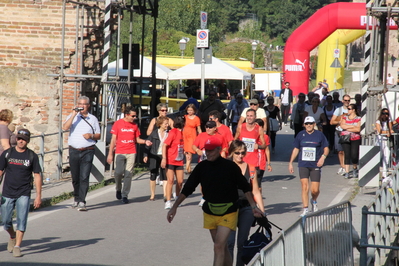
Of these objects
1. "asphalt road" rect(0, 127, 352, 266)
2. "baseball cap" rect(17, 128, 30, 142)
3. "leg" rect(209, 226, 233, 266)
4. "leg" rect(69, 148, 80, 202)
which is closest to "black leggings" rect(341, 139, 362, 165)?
"asphalt road" rect(0, 127, 352, 266)

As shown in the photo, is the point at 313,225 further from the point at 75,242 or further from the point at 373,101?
the point at 373,101

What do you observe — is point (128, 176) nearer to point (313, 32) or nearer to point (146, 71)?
point (146, 71)

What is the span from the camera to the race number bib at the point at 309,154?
11297mm

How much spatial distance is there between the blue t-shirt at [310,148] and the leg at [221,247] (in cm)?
449

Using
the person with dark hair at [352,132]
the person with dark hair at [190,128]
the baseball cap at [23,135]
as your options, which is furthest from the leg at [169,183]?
the person with dark hair at [352,132]

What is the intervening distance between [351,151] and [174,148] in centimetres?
547

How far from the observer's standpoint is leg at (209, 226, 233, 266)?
23.0 ft

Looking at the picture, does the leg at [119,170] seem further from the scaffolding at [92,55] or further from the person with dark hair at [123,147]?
the scaffolding at [92,55]

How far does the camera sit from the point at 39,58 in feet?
50.1

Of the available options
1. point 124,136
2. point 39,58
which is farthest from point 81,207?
point 39,58

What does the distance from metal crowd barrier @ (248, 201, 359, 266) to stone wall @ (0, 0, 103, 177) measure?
30.0ft

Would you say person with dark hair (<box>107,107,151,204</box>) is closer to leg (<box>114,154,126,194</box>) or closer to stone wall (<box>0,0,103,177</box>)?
leg (<box>114,154,126,194</box>)

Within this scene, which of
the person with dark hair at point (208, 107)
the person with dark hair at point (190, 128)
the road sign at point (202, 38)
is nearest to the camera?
the person with dark hair at point (190, 128)

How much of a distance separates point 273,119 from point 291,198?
612cm
